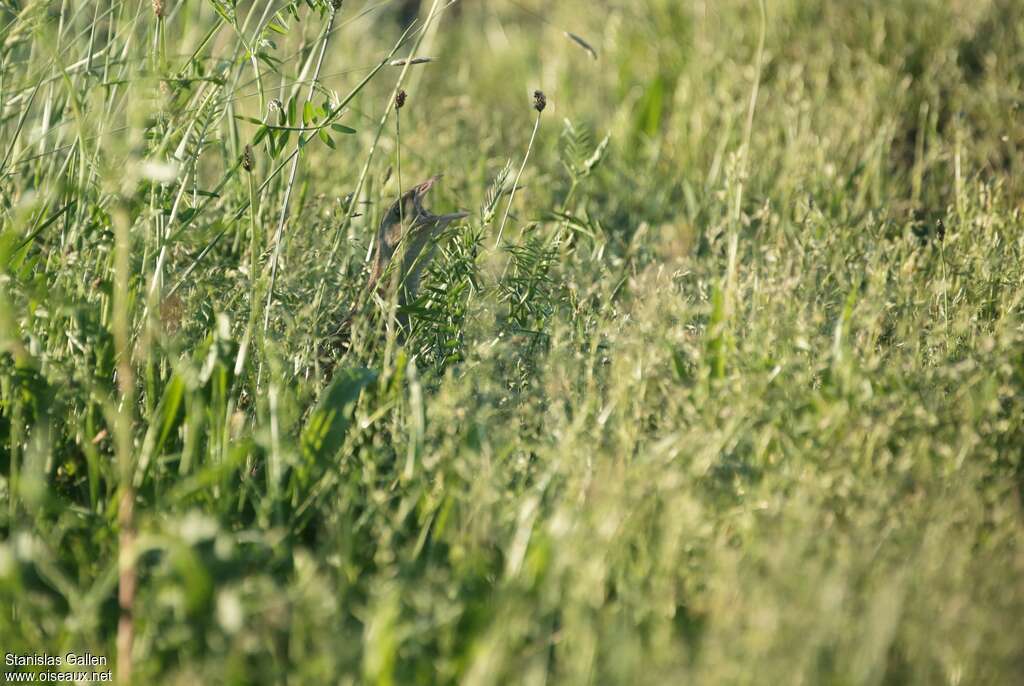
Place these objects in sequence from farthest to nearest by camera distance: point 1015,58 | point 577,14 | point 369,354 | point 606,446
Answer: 1. point 577,14
2. point 1015,58
3. point 369,354
4. point 606,446

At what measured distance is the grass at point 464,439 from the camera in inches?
50.2

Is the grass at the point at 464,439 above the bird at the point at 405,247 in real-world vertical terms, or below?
below

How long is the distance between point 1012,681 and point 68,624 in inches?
46.9

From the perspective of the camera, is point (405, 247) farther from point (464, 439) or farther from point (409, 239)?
point (464, 439)

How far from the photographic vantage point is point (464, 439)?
1664mm

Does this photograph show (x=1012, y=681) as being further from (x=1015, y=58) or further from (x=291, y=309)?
(x=1015, y=58)

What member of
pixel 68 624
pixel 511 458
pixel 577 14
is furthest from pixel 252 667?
pixel 577 14

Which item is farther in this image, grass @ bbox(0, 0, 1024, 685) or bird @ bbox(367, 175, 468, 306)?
bird @ bbox(367, 175, 468, 306)

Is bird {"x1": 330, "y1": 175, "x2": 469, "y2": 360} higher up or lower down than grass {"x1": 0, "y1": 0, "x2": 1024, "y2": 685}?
higher up

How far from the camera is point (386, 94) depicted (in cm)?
405

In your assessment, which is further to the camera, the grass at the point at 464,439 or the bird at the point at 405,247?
the bird at the point at 405,247

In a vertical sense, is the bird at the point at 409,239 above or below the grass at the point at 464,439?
above

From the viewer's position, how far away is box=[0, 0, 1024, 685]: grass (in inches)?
50.2

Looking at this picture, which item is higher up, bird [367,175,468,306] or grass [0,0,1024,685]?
bird [367,175,468,306]
